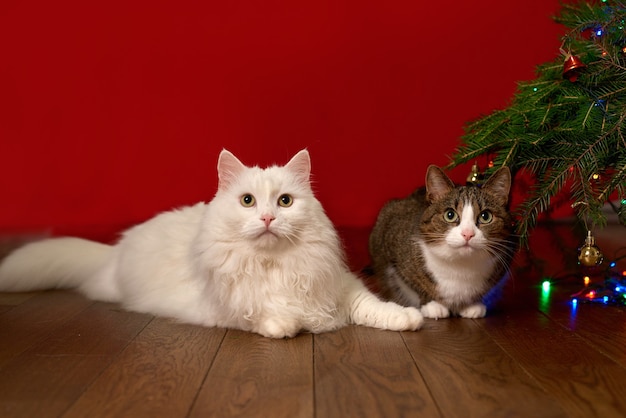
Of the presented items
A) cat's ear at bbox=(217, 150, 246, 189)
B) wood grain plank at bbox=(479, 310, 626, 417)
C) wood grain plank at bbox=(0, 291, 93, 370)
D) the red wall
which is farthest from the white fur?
wood grain plank at bbox=(0, 291, 93, 370)

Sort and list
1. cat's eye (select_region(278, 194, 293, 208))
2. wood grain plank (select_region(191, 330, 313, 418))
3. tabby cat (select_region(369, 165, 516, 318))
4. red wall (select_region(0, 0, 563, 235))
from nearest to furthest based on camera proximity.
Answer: wood grain plank (select_region(191, 330, 313, 418)) < cat's eye (select_region(278, 194, 293, 208)) < tabby cat (select_region(369, 165, 516, 318)) < red wall (select_region(0, 0, 563, 235))

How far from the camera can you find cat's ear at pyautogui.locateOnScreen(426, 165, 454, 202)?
2.30 meters

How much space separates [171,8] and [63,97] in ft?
2.40

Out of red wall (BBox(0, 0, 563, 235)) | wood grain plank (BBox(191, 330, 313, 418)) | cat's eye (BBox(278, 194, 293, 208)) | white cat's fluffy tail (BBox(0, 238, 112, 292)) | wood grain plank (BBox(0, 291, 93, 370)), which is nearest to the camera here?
wood grain plank (BBox(191, 330, 313, 418))

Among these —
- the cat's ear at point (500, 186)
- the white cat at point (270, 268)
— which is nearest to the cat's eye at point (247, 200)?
the white cat at point (270, 268)

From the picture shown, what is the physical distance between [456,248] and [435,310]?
0.27m

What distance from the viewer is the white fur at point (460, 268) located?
84.3 inches

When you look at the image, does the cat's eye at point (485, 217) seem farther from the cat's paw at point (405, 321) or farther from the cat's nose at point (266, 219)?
the cat's nose at point (266, 219)

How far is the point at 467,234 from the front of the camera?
2.10 meters

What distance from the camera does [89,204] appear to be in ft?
11.1

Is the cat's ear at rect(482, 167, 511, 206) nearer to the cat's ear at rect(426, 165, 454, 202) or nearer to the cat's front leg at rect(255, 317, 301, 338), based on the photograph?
the cat's ear at rect(426, 165, 454, 202)

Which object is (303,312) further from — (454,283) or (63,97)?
(63,97)

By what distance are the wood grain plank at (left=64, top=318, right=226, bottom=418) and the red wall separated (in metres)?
1.42

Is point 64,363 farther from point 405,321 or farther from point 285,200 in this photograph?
point 405,321
